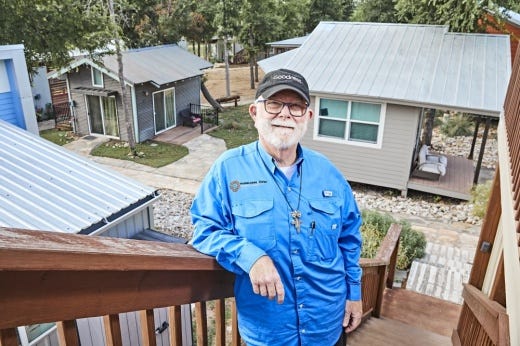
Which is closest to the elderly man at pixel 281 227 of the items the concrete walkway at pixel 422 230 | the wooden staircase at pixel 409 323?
the wooden staircase at pixel 409 323

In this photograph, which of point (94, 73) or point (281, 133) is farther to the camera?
point (94, 73)

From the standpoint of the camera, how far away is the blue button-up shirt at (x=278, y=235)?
66.2 inches

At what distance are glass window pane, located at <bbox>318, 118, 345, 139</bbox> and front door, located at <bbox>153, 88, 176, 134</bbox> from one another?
749cm

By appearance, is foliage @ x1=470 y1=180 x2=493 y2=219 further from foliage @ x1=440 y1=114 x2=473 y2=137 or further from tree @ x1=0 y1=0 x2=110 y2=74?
tree @ x1=0 y1=0 x2=110 y2=74

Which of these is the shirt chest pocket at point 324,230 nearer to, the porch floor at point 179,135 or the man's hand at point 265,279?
the man's hand at point 265,279

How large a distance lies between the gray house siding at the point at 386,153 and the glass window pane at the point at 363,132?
25 cm

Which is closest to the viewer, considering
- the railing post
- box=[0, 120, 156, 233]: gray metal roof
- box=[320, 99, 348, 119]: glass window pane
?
the railing post

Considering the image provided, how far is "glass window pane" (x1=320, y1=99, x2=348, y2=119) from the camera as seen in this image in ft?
37.3

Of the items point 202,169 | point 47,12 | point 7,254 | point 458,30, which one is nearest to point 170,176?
point 202,169

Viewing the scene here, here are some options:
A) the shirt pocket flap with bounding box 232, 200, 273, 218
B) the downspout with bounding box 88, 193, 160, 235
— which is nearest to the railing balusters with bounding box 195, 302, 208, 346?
the shirt pocket flap with bounding box 232, 200, 273, 218

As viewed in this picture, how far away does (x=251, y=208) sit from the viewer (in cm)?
170

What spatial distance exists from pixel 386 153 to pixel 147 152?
820cm

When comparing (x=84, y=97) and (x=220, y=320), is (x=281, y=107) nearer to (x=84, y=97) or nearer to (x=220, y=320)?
(x=220, y=320)

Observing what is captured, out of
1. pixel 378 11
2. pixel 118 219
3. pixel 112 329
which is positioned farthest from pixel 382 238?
pixel 378 11
